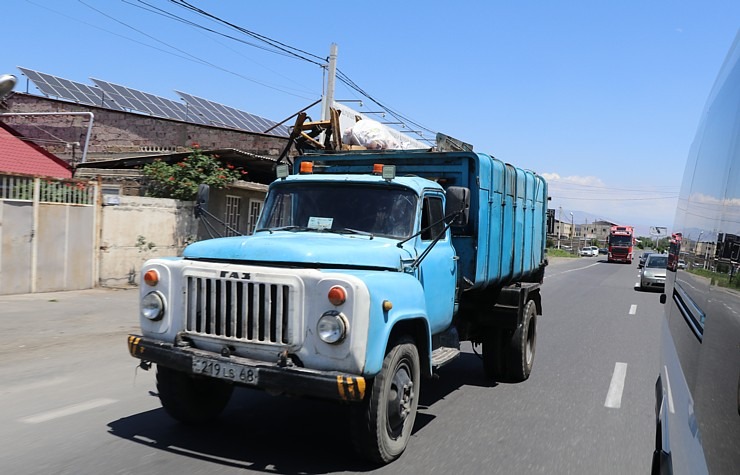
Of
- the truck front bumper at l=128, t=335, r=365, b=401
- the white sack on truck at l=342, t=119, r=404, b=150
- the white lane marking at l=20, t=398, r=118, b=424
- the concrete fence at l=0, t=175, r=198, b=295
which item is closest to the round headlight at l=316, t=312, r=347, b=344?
the truck front bumper at l=128, t=335, r=365, b=401

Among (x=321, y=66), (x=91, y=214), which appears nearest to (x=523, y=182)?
(x=91, y=214)

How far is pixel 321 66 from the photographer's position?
22.6 meters

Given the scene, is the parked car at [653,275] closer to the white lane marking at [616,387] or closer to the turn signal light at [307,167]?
the white lane marking at [616,387]

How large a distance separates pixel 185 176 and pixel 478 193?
11.7m

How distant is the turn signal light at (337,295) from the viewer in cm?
426

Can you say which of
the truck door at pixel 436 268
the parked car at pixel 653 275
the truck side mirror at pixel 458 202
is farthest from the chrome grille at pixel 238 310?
the parked car at pixel 653 275

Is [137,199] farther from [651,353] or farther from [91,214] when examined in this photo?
[651,353]

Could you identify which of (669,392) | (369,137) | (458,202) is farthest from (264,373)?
(369,137)

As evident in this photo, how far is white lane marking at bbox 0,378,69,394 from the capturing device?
6.41m

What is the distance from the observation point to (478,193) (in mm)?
6605

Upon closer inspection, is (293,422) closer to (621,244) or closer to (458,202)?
(458,202)

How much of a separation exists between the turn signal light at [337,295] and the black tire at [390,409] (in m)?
0.62

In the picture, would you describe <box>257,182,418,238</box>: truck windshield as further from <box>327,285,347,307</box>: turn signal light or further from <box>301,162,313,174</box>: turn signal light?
<box>327,285,347,307</box>: turn signal light

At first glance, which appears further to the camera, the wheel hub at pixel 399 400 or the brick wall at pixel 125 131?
the brick wall at pixel 125 131
